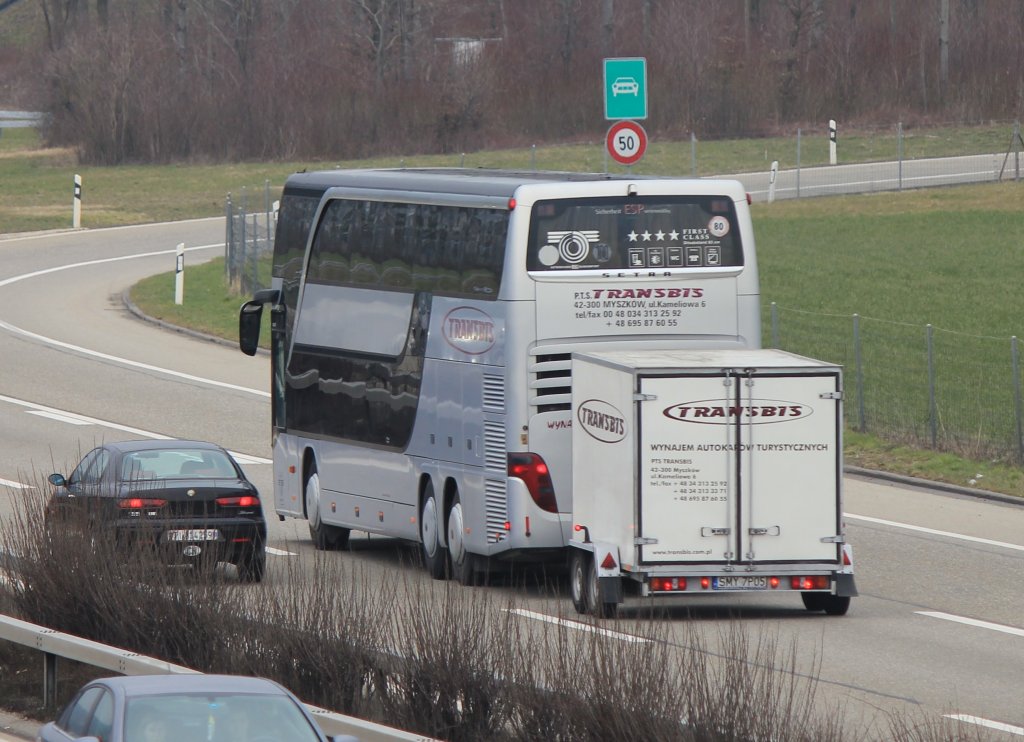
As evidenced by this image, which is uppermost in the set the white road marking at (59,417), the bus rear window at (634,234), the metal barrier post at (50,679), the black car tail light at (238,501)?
the bus rear window at (634,234)

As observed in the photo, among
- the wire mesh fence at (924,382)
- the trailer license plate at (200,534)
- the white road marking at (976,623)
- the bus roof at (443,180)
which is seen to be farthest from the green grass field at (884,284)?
the trailer license plate at (200,534)

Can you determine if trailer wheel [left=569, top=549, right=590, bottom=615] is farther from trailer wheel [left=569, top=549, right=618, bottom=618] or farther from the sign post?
the sign post

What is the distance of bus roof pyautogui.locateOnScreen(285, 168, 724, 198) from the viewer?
17.8m

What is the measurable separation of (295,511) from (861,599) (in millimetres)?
6866

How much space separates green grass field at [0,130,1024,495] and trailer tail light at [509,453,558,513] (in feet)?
27.7

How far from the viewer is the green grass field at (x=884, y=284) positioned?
25.9 metres

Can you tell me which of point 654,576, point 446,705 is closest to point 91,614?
point 446,705

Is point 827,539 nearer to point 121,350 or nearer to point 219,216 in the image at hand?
point 121,350

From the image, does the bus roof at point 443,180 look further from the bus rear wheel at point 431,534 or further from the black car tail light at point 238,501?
the black car tail light at point 238,501

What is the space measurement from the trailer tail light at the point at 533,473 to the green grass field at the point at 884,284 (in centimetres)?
843

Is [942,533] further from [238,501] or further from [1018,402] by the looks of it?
[238,501]

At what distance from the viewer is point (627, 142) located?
2541cm

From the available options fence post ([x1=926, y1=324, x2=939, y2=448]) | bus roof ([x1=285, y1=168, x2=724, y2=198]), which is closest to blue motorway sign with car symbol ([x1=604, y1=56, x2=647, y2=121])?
fence post ([x1=926, y1=324, x2=939, y2=448])

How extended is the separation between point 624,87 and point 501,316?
10.2 m
